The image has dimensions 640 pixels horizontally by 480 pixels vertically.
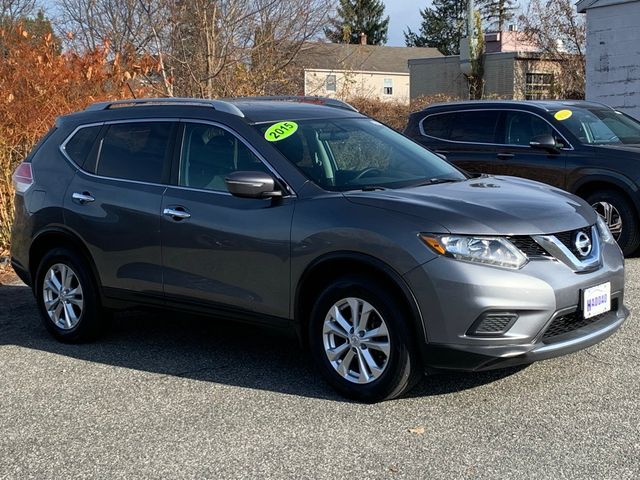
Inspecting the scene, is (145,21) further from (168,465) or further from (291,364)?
(168,465)

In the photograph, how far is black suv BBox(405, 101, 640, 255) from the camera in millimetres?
9109

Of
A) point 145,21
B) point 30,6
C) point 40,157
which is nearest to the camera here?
point 40,157

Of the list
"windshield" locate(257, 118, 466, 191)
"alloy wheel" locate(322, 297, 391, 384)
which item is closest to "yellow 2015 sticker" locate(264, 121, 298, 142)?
"windshield" locate(257, 118, 466, 191)

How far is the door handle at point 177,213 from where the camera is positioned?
5475mm

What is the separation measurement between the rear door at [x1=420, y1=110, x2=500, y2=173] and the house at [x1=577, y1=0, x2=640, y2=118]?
896 centimetres

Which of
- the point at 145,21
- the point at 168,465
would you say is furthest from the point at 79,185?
the point at 145,21

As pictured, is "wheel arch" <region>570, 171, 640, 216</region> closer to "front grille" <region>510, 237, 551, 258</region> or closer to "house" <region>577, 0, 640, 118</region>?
"front grille" <region>510, 237, 551, 258</region>

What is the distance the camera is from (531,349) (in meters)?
4.46

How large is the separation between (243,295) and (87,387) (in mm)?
1191

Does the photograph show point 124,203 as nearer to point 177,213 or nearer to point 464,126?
point 177,213

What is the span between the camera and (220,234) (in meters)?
5.28

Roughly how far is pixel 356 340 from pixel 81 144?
2960 millimetres

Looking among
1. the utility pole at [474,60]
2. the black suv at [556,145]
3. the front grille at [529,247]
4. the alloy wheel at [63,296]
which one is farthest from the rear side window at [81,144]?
the utility pole at [474,60]

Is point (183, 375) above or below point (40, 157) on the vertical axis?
below
